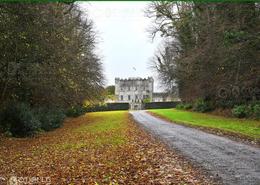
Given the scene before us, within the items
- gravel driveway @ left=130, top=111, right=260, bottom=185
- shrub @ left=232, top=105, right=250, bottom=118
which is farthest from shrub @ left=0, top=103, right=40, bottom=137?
shrub @ left=232, top=105, right=250, bottom=118

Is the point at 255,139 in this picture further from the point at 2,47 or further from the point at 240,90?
the point at 240,90

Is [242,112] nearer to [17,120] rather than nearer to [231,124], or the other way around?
[231,124]

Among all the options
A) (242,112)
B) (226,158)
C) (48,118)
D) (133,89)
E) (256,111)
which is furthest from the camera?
(133,89)

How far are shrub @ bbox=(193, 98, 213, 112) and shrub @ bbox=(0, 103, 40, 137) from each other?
25538mm

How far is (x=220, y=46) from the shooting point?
91.8ft

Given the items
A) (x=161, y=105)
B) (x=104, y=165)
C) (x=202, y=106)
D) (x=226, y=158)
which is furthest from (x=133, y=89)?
(x=104, y=165)

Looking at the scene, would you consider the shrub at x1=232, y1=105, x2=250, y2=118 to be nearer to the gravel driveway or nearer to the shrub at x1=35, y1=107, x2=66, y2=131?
the gravel driveway

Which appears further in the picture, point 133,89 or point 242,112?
point 133,89

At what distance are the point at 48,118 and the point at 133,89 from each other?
344ft

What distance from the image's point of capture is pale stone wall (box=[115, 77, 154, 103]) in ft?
434

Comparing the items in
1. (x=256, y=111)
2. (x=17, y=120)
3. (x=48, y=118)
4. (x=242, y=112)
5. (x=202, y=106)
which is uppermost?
(x=202, y=106)

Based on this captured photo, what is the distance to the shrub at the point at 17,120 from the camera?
22641 millimetres

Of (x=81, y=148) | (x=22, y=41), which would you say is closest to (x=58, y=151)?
(x=81, y=148)

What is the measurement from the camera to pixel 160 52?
241 ft
